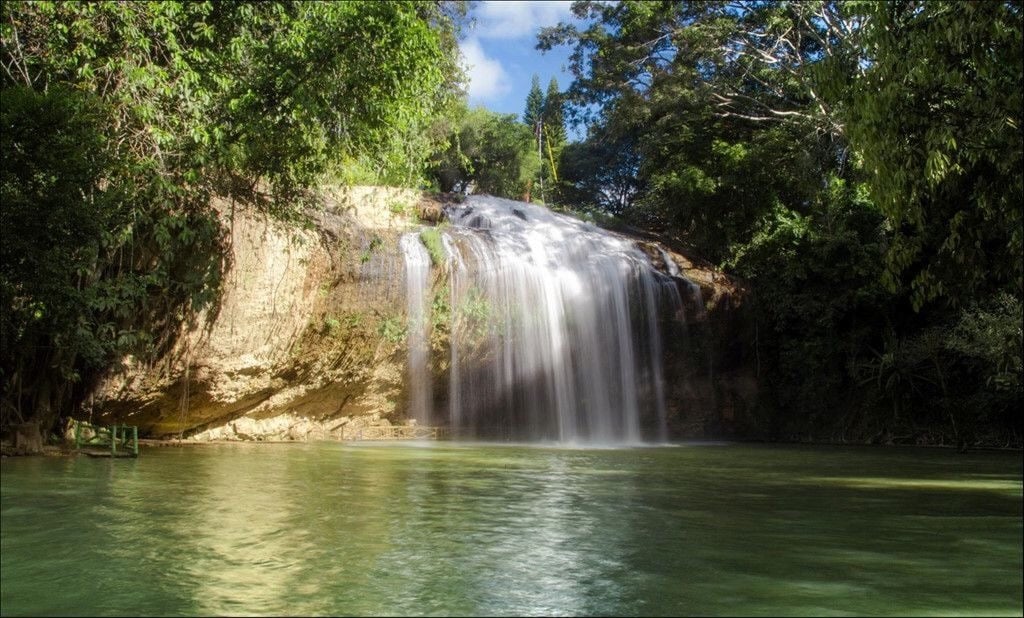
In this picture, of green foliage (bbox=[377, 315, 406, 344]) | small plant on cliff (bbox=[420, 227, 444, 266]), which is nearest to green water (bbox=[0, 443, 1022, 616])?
green foliage (bbox=[377, 315, 406, 344])

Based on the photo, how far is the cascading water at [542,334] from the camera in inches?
754

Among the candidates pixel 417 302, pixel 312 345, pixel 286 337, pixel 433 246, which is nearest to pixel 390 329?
pixel 417 302

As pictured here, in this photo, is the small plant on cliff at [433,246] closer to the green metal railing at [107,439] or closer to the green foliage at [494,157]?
the green metal railing at [107,439]

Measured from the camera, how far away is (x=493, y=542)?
20.5 ft

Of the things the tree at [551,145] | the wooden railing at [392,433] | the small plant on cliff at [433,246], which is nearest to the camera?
the small plant on cliff at [433,246]

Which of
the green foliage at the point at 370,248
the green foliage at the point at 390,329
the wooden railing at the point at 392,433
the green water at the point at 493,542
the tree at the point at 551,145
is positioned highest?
the tree at the point at 551,145

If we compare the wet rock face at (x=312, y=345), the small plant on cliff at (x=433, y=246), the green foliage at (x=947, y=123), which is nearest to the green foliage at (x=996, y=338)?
the wet rock face at (x=312, y=345)

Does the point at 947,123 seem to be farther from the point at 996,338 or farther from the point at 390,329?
the point at 390,329

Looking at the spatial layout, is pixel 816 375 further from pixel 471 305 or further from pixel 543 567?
pixel 543 567

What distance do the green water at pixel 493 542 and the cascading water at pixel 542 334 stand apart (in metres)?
7.66

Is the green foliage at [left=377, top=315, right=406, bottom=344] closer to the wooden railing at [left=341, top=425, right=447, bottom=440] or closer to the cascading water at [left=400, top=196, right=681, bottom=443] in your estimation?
the cascading water at [left=400, top=196, right=681, bottom=443]

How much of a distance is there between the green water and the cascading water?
25.1ft

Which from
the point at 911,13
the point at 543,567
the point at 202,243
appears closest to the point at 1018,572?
the point at 543,567

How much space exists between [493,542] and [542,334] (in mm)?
14071
